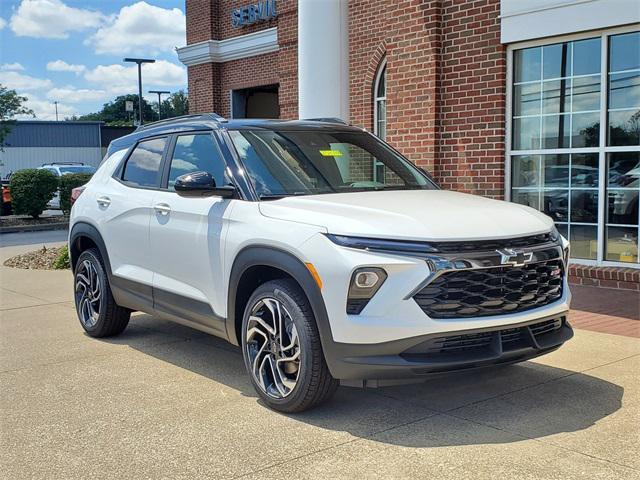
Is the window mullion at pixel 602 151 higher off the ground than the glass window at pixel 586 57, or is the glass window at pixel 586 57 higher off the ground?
the glass window at pixel 586 57

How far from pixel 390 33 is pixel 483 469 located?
306 inches

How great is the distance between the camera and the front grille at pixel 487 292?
A: 396cm

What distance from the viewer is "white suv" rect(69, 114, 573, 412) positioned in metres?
3.96

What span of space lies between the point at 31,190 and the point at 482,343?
19122 mm

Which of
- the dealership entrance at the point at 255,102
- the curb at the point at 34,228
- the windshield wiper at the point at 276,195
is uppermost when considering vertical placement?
the dealership entrance at the point at 255,102

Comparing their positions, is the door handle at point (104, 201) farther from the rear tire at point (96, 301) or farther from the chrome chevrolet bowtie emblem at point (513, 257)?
the chrome chevrolet bowtie emblem at point (513, 257)

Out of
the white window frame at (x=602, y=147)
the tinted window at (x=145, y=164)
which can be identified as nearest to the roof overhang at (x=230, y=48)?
the white window frame at (x=602, y=147)

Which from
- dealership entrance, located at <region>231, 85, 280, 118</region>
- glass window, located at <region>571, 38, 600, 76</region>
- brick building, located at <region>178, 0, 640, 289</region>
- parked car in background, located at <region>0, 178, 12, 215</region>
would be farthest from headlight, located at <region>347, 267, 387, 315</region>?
parked car in background, located at <region>0, 178, 12, 215</region>

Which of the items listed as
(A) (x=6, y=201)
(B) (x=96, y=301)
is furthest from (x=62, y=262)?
(A) (x=6, y=201)

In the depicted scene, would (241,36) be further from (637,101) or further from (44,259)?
(637,101)

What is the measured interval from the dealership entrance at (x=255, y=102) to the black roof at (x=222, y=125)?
11.3 metres

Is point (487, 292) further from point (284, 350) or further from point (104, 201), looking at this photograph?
point (104, 201)

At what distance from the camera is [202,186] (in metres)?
4.88

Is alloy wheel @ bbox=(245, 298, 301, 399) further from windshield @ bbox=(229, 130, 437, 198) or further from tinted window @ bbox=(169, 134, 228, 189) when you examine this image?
tinted window @ bbox=(169, 134, 228, 189)
